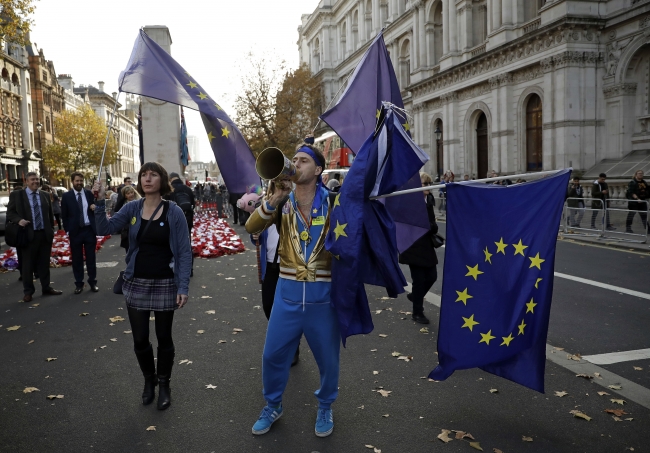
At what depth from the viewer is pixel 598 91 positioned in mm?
25000

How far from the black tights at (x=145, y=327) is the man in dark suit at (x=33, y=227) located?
5.27 metres

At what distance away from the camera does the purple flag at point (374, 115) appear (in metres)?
4.41

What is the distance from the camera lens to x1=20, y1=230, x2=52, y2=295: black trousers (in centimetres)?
895

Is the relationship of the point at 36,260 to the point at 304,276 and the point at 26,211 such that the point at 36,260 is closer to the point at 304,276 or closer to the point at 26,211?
the point at 26,211

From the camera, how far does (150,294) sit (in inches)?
176

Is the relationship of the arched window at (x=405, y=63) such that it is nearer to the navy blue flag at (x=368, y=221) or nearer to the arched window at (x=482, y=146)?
the arched window at (x=482, y=146)

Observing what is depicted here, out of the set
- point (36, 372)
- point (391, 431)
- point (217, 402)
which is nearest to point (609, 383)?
point (391, 431)

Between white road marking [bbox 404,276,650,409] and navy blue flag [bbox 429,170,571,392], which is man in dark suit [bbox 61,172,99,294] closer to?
navy blue flag [bbox 429,170,571,392]

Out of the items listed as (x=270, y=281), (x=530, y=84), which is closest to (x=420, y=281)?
(x=270, y=281)

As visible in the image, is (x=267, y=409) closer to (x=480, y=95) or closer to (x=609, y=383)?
(x=609, y=383)

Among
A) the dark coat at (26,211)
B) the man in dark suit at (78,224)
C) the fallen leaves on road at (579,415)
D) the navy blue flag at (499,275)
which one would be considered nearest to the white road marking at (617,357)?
the fallen leaves on road at (579,415)

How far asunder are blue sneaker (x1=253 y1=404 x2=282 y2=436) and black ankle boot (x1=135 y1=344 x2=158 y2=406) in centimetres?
109

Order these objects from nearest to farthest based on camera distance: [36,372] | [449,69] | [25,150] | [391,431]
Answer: [391,431] → [36,372] → [449,69] → [25,150]

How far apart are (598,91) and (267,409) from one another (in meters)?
25.3
